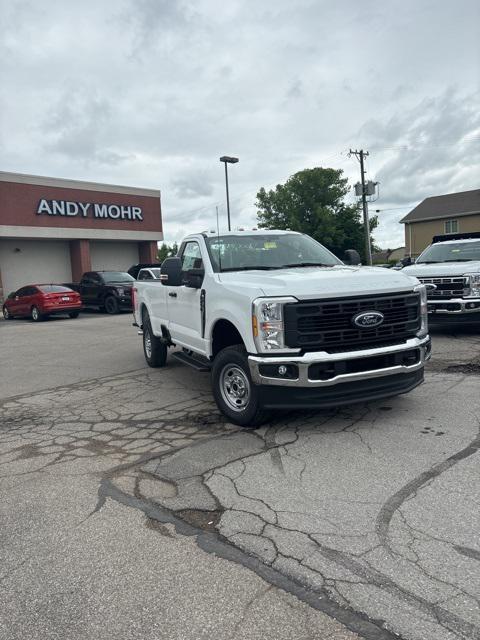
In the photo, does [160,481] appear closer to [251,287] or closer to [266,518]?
[266,518]

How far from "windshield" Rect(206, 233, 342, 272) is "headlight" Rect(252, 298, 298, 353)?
55.2 inches

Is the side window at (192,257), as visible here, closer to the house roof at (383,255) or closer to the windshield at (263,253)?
the windshield at (263,253)

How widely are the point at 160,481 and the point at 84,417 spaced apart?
90.7 inches

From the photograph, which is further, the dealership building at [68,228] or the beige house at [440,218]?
the beige house at [440,218]

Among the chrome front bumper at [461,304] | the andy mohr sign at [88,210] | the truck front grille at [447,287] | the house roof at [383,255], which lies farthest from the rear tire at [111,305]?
the house roof at [383,255]

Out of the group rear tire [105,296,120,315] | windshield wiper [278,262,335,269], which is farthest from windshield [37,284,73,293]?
windshield wiper [278,262,335,269]

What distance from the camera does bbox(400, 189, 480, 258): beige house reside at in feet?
162

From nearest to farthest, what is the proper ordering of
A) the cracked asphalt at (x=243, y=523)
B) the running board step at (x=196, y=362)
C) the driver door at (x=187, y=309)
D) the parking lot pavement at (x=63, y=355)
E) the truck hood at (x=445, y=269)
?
1. the cracked asphalt at (x=243, y=523)
2. the running board step at (x=196, y=362)
3. the driver door at (x=187, y=309)
4. the parking lot pavement at (x=63, y=355)
5. the truck hood at (x=445, y=269)

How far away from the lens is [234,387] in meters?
5.32

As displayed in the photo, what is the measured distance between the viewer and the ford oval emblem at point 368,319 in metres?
4.78

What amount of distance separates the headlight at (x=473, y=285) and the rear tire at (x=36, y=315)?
1597 centimetres

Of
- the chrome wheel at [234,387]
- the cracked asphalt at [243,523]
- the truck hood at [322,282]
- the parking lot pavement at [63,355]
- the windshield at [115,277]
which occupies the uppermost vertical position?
the windshield at [115,277]

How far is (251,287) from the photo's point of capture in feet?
16.1

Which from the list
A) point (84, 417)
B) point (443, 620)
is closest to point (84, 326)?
point (84, 417)
